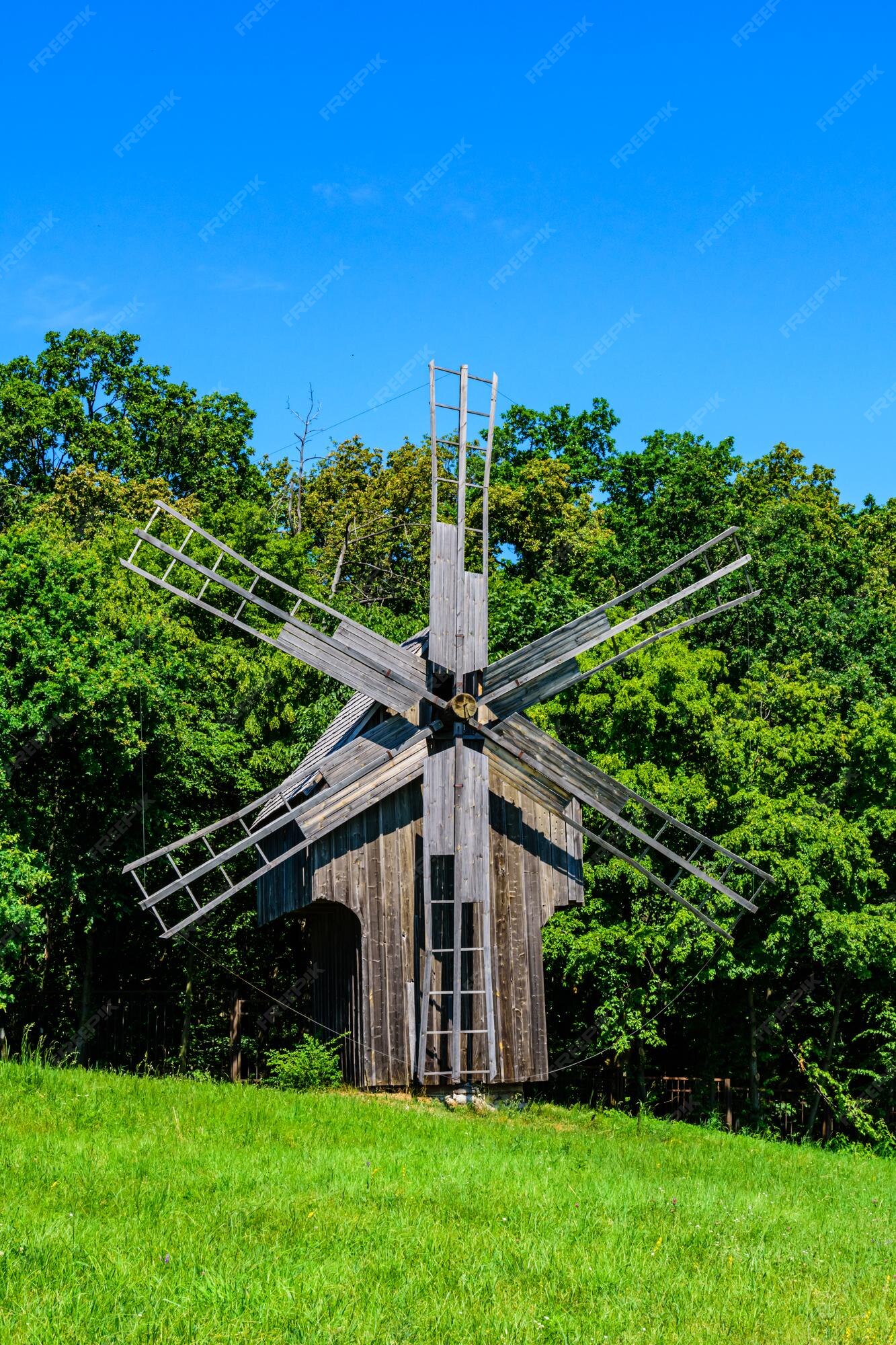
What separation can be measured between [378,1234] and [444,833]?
8.39 m

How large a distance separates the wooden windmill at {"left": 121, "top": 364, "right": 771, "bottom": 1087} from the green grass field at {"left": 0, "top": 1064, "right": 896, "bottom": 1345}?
2.78m

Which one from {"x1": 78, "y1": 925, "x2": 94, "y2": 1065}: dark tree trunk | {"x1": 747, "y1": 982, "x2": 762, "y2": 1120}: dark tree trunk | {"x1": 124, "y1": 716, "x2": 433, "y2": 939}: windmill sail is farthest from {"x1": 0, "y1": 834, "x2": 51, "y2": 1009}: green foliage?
{"x1": 747, "y1": 982, "x2": 762, "y2": 1120}: dark tree trunk

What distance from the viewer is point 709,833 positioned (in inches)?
944

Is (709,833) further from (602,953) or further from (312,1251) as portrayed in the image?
(312,1251)

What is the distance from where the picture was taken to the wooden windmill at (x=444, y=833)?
57.8ft

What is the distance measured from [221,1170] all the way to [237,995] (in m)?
Result: 17.2

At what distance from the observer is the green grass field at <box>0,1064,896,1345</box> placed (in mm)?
7715

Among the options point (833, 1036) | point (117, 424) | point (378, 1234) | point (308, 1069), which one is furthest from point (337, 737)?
point (117, 424)

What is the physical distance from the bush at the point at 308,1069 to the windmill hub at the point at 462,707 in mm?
4984

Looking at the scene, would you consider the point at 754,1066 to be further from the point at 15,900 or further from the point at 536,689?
the point at 15,900

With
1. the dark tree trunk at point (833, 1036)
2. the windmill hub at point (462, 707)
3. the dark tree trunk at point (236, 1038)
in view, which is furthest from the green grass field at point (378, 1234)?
the dark tree trunk at point (236, 1038)

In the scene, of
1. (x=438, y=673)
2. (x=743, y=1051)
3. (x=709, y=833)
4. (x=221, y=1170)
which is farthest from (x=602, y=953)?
(x=221, y=1170)

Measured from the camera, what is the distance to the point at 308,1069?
1795 centimetres

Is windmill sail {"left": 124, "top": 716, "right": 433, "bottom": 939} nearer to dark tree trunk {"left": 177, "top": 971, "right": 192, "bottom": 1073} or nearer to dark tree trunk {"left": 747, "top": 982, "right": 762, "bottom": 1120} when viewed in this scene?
dark tree trunk {"left": 177, "top": 971, "right": 192, "bottom": 1073}
